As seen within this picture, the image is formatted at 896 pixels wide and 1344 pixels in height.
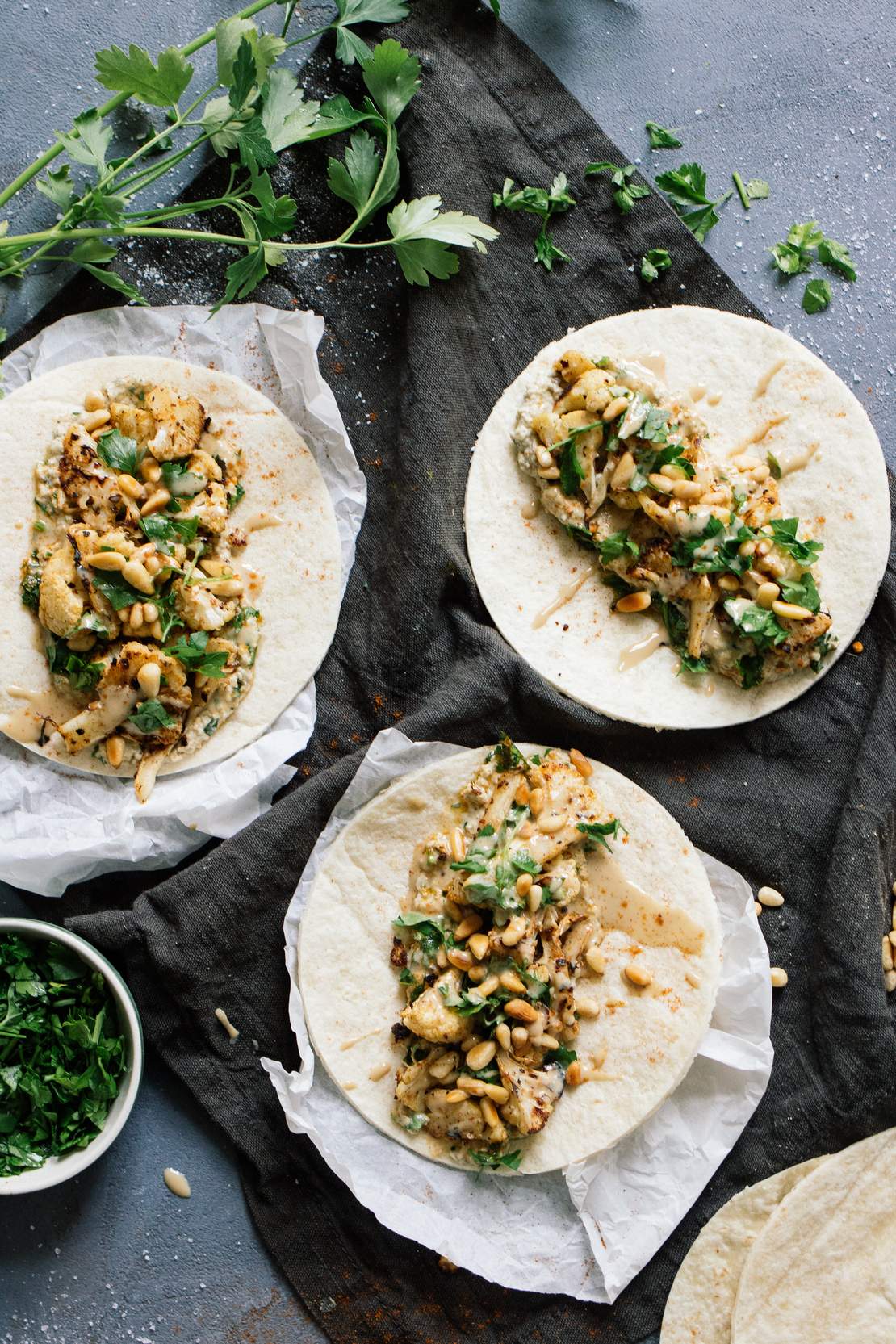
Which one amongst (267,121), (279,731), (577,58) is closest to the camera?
(267,121)

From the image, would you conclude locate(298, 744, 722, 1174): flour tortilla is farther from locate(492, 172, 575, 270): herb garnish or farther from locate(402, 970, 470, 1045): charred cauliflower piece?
locate(492, 172, 575, 270): herb garnish

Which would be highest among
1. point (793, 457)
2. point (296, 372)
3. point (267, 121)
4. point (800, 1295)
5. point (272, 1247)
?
point (267, 121)

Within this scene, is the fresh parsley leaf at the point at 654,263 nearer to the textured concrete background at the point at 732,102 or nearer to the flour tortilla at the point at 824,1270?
the textured concrete background at the point at 732,102

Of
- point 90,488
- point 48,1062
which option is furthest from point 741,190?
point 48,1062

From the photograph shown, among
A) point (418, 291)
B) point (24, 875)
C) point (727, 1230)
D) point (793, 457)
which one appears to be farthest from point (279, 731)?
point (727, 1230)

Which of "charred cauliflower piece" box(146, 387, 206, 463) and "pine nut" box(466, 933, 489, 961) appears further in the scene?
"charred cauliflower piece" box(146, 387, 206, 463)

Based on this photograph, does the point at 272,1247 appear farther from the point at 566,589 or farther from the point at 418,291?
the point at 418,291

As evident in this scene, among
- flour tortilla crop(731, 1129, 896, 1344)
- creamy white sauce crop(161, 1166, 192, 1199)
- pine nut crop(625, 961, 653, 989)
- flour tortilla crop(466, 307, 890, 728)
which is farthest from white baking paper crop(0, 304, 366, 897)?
flour tortilla crop(731, 1129, 896, 1344)
